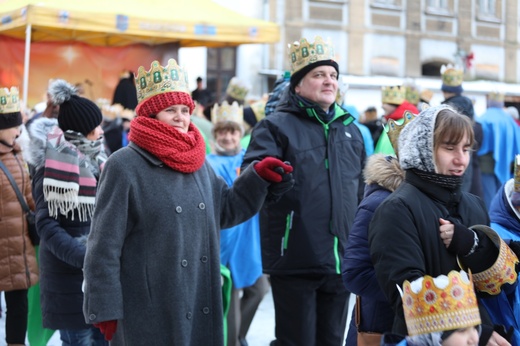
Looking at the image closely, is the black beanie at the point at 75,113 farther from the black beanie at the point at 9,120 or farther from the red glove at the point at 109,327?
the red glove at the point at 109,327

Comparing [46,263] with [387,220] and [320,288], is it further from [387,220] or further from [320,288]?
[387,220]

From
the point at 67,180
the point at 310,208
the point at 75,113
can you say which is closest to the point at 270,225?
the point at 310,208

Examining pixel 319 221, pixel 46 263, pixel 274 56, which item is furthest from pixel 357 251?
pixel 274 56

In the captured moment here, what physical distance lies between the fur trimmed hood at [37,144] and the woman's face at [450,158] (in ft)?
8.80

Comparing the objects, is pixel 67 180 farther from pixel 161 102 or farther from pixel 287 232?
pixel 287 232

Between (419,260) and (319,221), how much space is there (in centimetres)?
163

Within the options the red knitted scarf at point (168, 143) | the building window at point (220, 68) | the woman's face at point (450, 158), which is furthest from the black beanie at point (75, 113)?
the building window at point (220, 68)

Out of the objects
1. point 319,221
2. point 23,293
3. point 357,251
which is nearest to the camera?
point 357,251

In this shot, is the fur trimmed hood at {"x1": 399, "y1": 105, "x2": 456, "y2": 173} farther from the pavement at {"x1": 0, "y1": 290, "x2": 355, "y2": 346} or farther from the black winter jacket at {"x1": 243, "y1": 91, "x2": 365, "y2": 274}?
the pavement at {"x1": 0, "y1": 290, "x2": 355, "y2": 346}

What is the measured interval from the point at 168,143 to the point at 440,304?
4.93 feet

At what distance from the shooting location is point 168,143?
3.80 m

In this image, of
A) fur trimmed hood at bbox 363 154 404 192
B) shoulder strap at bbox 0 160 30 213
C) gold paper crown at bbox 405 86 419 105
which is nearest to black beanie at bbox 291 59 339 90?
fur trimmed hood at bbox 363 154 404 192

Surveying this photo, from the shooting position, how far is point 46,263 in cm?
501

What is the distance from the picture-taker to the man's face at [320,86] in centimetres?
490
